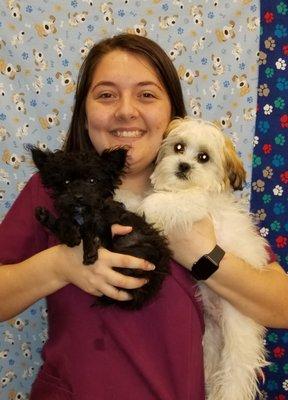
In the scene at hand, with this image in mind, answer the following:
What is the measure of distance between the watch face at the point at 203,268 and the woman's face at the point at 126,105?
0.53 m

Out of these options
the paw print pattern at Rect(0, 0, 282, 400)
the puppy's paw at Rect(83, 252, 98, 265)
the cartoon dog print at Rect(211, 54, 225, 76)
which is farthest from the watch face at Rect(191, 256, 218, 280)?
the cartoon dog print at Rect(211, 54, 225, 76)

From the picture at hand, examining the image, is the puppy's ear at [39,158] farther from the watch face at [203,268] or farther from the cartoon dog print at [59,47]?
the cartoon dog print at [59,47]

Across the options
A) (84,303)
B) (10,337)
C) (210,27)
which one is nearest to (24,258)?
(84,303)

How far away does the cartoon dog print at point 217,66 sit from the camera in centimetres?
299

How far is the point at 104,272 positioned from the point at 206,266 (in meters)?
0.45

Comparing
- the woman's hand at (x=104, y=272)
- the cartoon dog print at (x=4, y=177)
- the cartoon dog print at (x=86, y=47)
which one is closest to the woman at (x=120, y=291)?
the woman's hand at (x=104, y=272)

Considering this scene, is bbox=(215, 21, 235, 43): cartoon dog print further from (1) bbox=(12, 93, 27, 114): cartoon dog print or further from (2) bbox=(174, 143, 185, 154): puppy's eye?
(1) bbox=(12, 93, 27, 114): cartoon dog print

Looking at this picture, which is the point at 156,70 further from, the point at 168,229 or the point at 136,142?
the point at 168,229

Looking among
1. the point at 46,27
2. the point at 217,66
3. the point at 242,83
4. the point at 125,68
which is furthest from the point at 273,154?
the point at 46,27

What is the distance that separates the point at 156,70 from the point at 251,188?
53.5 inches

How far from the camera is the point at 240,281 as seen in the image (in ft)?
5.86

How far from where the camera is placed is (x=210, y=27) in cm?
296

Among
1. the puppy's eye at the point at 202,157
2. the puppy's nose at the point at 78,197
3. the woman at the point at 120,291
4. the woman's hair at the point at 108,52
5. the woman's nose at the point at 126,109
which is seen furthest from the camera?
the puppy's eye at the point at 202,157

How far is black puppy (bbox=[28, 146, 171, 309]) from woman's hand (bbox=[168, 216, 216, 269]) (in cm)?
10
